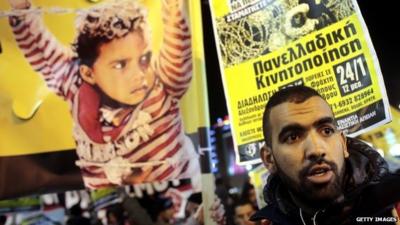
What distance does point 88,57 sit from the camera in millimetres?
2094

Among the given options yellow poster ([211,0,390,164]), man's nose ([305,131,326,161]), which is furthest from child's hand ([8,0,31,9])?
man's nose ([305,131,326,161])

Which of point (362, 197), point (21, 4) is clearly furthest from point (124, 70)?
point (362, 197)

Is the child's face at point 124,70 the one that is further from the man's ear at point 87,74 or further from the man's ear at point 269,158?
the man's ear at point 269,158

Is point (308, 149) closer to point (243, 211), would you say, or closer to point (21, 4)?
point (243, 211)

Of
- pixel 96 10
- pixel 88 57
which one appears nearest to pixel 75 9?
pixel 96 10

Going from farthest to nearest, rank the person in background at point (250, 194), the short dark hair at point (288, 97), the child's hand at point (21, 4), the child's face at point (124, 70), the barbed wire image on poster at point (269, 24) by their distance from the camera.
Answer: the child's hand at point (21, 4)
the child's face at point (124, 70)
the person in background at point (250, 194)
the barbed wire image on poster at point (269, 24)
the short dark hair at point (288, 97)

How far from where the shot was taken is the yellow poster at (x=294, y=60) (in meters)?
1.55

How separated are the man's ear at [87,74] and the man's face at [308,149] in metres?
1.06

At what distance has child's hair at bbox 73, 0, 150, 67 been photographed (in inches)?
82.7

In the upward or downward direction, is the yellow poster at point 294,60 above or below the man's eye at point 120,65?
below

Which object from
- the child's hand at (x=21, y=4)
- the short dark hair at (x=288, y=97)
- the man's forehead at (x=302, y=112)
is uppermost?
the child's hand at (x=21, y=4)

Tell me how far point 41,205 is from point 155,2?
0.99 m

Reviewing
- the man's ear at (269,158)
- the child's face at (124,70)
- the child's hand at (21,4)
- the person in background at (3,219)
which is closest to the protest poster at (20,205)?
the person in background at (3,219)

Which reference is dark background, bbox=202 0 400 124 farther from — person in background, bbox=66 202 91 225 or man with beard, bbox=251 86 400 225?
person in background, bbox=66 202 91 225
